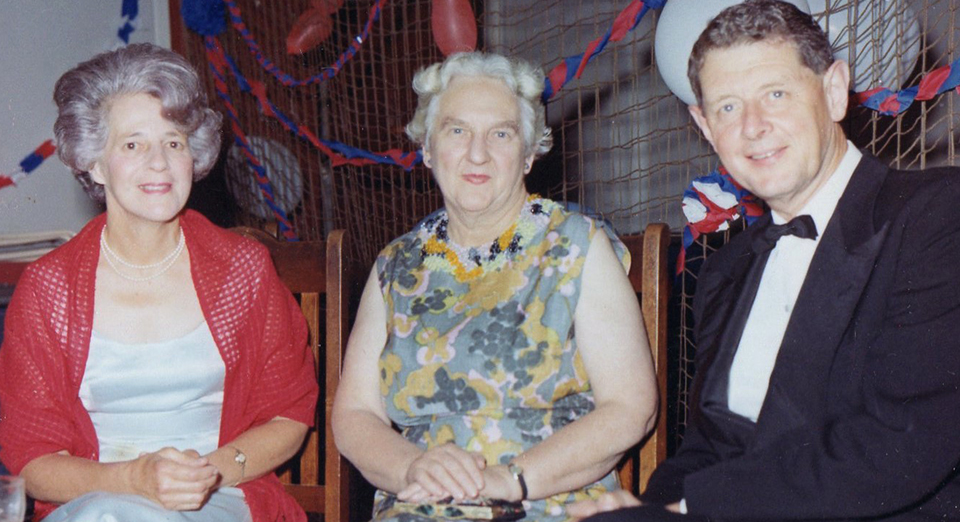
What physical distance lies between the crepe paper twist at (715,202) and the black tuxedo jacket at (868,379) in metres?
0.75

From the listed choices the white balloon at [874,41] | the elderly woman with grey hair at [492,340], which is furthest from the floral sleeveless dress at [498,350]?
the white balloon at [874,41]

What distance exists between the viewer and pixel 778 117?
4.64 ft

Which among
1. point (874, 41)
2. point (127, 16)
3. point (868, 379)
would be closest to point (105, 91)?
point (868, 379)

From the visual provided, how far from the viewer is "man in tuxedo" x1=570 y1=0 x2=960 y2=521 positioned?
1.20 meters

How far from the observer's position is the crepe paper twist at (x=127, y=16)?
3.61 metres

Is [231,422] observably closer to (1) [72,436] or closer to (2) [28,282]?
(1) [72,436]

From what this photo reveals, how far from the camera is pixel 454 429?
1.75 meters

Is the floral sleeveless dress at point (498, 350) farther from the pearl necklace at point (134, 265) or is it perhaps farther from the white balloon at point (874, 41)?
the white balloon at point (874, 41)

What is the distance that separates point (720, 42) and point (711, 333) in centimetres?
51

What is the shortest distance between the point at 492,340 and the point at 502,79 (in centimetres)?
58

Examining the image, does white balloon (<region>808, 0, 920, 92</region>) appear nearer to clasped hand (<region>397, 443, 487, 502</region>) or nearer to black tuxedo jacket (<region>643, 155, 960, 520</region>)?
black tuxedo jacket (<region>643, 155, 960, 520</region>)

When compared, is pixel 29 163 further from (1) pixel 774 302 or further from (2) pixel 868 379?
(2) pixel 868 379

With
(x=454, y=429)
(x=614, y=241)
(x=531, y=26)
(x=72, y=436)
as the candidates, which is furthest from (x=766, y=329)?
(x=531, y=26)

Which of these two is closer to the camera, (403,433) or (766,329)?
(766,329)
